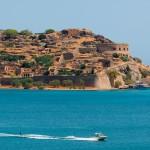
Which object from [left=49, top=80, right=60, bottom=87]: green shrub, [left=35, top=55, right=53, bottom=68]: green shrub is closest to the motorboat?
[left=49, top=80, right=60, bottom=87]: green shrub

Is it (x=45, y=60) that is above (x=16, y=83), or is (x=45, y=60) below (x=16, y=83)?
above

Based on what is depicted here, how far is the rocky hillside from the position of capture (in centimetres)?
14405

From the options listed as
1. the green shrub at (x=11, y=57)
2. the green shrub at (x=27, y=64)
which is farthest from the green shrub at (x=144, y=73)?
the green shrub at (x=11, y=57)

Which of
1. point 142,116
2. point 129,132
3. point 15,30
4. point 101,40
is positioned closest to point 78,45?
point 101,40

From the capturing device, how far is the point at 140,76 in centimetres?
15475

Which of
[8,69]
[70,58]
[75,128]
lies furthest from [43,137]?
[70,58]

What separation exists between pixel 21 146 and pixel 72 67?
97.0 m

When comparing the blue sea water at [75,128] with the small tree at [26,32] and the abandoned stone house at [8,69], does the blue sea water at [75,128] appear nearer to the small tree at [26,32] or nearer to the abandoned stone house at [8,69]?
the abandoned stone house at [8,69]

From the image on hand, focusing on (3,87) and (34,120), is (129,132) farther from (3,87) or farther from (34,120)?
(3,87)

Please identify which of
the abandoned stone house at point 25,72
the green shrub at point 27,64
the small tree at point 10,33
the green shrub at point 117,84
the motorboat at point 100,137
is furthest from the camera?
the small tree at point 10,33

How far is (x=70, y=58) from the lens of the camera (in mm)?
152250

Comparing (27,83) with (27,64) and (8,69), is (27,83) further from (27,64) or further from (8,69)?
(27,64)

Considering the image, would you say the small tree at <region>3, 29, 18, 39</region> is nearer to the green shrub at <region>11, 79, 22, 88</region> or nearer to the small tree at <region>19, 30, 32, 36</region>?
the small tree at <region>19, 30, 32, 36</region>

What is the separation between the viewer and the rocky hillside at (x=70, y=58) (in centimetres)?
14405
